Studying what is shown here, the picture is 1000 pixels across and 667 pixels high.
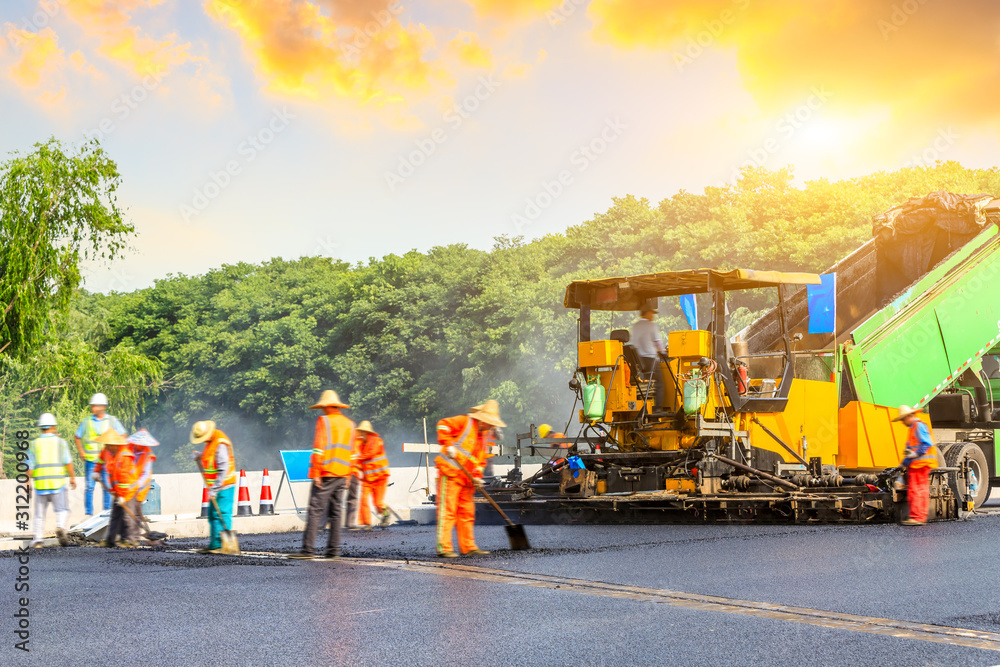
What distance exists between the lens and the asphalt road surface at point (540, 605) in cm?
549

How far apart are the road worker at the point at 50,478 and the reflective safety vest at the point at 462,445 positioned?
459 cm

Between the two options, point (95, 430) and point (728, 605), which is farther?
point (95, 430)

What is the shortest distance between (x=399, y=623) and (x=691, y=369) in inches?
287

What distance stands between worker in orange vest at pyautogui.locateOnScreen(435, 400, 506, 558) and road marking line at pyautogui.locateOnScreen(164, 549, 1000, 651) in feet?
1.69

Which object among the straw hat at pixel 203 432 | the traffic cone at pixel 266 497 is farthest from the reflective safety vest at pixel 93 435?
the traffic cone at pixel 266 497

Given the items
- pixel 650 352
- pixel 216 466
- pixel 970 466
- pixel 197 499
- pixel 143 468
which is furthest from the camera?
pixel 197 499

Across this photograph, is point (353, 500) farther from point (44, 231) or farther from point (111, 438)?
point (44, 231)

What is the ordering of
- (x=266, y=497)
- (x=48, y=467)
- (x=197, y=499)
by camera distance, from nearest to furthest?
1. (x=48, y=467)
2. (x=266, y=497)
3. (x=197, y=499)

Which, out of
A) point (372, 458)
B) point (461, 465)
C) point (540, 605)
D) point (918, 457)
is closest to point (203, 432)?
point (372, 458)

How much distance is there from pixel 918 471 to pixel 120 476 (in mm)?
8698

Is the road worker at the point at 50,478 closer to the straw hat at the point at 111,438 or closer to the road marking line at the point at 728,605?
the straw hat at the point at 111,438

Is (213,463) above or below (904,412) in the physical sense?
below

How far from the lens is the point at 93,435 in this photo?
40.1 feet

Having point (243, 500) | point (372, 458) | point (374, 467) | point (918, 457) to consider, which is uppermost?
point (372, 458)
